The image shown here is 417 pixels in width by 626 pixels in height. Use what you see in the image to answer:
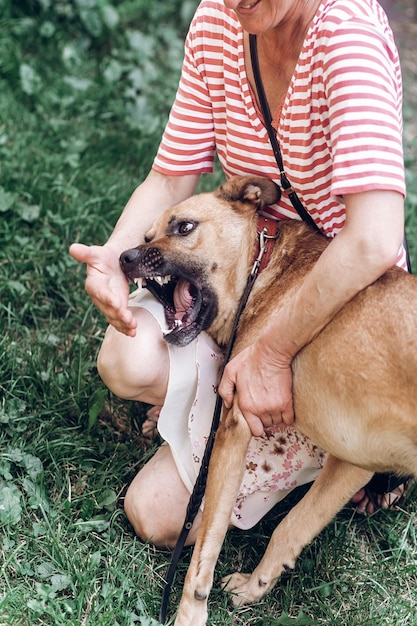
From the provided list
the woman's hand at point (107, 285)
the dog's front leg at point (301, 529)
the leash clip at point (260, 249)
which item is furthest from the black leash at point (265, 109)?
the dog's front leg at point (301, 529)

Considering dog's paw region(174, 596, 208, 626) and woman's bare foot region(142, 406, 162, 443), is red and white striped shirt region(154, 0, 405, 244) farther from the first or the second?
dog's paw region(174, 596, 208, 626)

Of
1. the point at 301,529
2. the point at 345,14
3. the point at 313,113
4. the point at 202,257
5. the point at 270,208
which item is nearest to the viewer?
the point at 345,14

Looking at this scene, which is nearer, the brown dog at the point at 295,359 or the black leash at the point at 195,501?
the brown dog at the point at 295,359

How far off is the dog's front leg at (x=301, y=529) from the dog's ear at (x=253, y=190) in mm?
989

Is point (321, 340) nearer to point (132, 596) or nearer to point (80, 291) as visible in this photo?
point (132, 596)

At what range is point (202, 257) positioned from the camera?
9.07ft

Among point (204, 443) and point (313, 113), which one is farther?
point (204, 443)

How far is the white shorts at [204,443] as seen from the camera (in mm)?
2668

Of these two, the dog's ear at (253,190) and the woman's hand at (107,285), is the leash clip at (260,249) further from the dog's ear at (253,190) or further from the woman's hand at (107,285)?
the woman's hand at (107,285)

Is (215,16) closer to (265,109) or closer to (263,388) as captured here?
(265,109)

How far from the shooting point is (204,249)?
278cm

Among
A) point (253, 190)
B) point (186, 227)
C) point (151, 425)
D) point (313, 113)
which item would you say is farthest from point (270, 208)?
point (151, 425)

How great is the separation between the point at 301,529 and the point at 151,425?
81cm

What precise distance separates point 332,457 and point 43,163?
2405 millimetres
